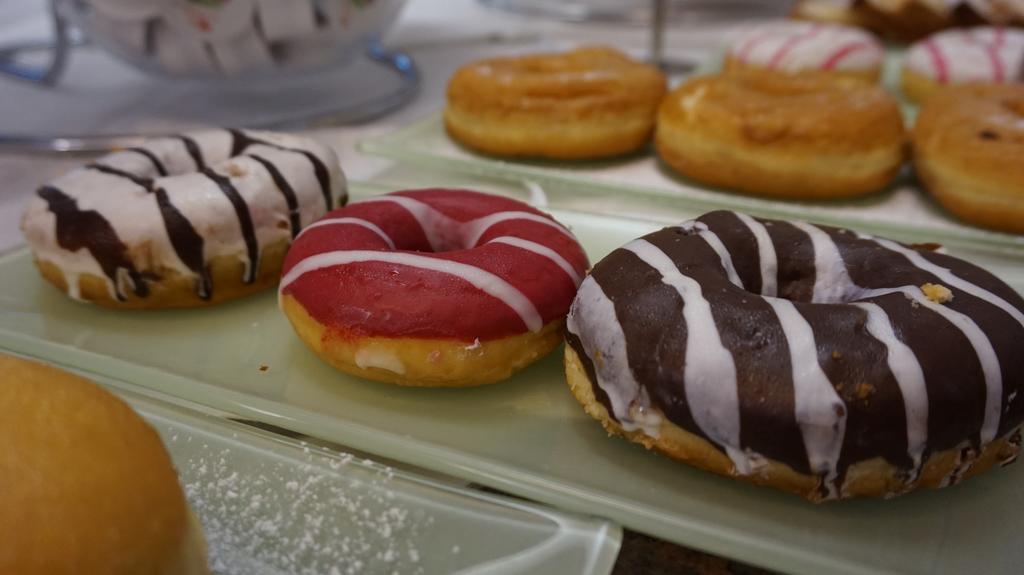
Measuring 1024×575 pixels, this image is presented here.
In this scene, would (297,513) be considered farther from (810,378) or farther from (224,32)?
(224,32)

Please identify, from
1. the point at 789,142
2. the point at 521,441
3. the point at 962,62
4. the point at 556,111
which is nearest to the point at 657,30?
the point at 962,62

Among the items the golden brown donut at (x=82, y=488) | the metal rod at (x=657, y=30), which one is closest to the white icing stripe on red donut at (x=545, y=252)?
the golden brown donut at (x=82, y=488)

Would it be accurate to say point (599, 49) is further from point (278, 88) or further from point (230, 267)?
point (230, 267)

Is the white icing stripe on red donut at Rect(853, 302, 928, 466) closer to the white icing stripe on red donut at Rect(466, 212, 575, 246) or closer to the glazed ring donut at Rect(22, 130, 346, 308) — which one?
the white icing stripe on red donut at Rect(466, 212, 575, 246)

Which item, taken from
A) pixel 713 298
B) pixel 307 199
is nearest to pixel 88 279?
pixel 307 199

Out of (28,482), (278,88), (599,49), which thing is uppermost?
(28,482)

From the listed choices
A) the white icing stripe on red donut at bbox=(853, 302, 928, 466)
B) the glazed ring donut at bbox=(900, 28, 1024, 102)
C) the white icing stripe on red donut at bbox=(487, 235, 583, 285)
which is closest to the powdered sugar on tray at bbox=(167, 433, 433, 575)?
the white icing stripe on red donut at bbox=(487, 235, 583, 285)
